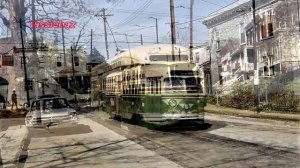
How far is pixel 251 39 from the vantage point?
136ft

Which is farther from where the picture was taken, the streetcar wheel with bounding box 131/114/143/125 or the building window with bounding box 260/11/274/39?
the building window with bounding box 260/11/274/39

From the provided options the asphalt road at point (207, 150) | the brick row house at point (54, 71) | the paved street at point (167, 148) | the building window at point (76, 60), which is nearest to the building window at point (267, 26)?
the paved street at point (167, 148)

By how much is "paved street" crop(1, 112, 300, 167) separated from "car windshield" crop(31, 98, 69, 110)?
102 inches

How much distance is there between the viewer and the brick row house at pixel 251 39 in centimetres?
3578

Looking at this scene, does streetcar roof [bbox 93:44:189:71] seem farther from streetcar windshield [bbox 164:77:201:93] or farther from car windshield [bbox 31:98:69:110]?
car windshield [bbox 31:98:69:110]

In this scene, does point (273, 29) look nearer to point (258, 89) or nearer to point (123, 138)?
point (258, 89)

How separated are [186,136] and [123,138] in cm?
227

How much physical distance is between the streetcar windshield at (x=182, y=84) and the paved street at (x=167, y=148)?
1.61m

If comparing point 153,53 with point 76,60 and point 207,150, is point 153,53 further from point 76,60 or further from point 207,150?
point 76,60

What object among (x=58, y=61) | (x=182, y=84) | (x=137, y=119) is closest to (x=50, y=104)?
(x=137, y=119)

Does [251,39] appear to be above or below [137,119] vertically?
above

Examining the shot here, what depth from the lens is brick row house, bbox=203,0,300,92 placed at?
35.8m

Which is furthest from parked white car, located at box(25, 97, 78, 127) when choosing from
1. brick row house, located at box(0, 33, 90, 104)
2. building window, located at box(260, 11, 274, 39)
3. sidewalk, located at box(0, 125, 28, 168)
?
brick row house, located at box(0, 33, 90, 104)

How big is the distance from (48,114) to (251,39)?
23.7 m
